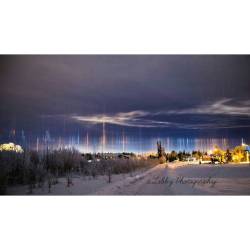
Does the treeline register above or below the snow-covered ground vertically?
above

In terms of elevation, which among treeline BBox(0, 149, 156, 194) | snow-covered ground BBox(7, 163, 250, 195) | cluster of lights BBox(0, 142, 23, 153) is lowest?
snow-covered ground BBox(7, 163, 250, 195)

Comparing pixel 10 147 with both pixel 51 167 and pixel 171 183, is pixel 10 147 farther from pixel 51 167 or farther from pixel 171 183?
pixel 171 183

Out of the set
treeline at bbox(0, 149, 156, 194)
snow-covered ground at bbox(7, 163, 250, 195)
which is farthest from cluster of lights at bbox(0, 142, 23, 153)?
snow-covered ground at bbox(7, 163, 250, 195)

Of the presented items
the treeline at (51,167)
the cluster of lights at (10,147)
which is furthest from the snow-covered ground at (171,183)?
the cluster of lights at (10,147)

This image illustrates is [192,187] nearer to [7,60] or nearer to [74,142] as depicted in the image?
[74,142]

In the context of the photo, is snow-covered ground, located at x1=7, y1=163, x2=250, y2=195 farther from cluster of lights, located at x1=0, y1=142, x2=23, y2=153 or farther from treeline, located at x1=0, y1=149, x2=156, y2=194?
cluster of lights, located at x1=0, y1=142, x2=23, y2=153
